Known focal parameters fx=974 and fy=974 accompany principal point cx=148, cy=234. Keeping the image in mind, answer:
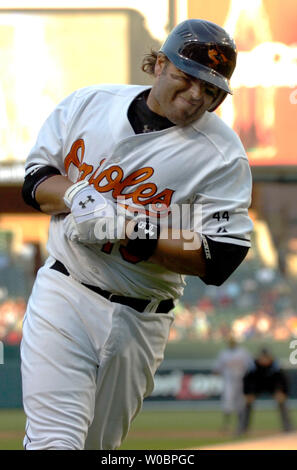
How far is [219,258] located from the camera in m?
3.13

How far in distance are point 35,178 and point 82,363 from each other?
0.66 metres

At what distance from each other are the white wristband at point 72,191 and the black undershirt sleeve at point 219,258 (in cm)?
43

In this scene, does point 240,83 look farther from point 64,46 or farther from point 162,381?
point 162,381

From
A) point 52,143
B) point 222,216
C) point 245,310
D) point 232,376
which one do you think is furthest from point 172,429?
point 222,216

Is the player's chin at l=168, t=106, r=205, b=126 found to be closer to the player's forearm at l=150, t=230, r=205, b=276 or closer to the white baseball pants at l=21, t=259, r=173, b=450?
the player's forearm at l=150, t=230, r=205, b=276

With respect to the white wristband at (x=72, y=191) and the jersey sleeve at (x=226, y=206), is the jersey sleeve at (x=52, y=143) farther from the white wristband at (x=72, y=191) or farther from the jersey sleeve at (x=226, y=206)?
the jersey sleeve at (x=226, y=206)

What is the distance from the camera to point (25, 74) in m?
13.5

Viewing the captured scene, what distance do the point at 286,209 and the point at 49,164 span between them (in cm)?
1584

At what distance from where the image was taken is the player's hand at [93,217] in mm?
3021

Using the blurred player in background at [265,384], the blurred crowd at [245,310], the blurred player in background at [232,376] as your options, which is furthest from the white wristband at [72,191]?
the blurred crowd at [245,310]

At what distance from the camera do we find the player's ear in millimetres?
3215

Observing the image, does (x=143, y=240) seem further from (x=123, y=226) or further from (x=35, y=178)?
(x=35, y=178)

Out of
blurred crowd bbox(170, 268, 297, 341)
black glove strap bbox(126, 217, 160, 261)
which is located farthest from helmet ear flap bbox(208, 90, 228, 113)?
blurred crowd bbox(170, 268, 297, 341)

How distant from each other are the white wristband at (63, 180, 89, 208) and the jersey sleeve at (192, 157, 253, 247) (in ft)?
1.28
